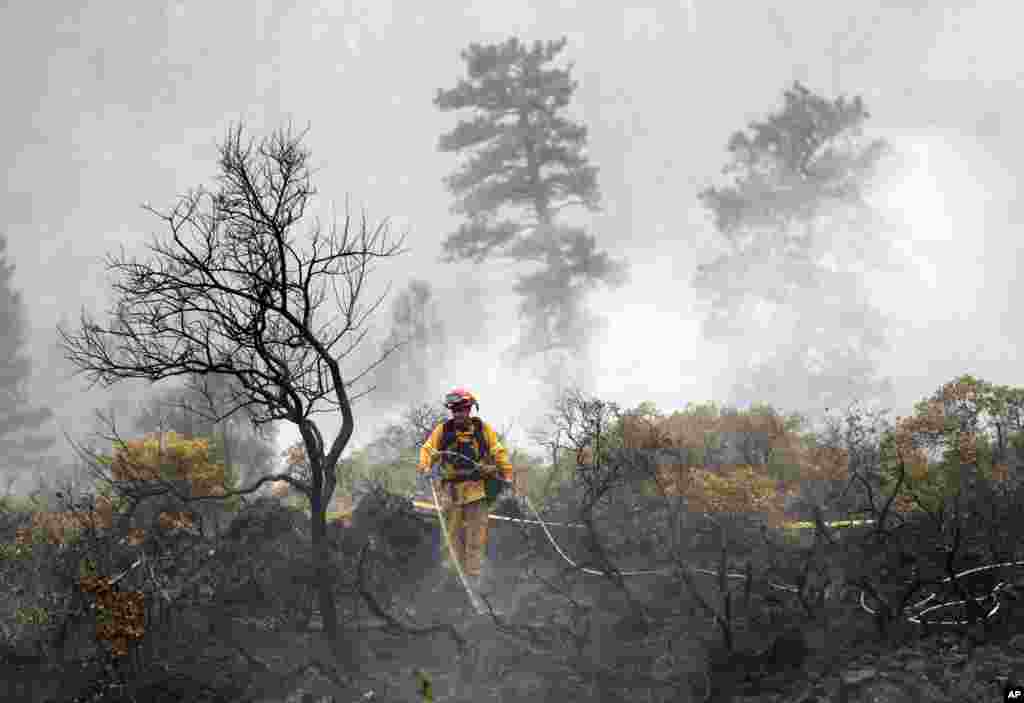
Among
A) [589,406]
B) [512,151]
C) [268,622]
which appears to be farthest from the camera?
[512,151]

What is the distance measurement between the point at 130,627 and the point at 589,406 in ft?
17.6

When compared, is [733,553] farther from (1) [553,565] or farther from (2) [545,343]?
(2) [545,343]

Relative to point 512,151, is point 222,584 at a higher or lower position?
lower

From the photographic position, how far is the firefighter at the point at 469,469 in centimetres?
805

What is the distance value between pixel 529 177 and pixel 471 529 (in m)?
17.0

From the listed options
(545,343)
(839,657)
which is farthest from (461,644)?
(545,343)

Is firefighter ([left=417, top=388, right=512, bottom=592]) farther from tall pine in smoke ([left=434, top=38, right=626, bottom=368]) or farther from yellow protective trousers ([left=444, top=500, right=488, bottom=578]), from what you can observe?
tall pine in smoke ([left=434, top=38, right=626, bottom=368])

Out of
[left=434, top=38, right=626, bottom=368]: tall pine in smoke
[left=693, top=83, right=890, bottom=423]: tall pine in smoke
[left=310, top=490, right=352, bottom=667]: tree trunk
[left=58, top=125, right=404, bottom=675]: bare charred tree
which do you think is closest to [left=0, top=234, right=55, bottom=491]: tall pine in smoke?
[left=434, top=38, right=626, bottom=368]: tall pine in smoke

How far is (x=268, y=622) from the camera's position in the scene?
7090 millimetres


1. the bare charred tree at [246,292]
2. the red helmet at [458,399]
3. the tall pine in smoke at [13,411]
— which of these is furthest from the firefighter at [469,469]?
the tall pine in smoke at [13,411]

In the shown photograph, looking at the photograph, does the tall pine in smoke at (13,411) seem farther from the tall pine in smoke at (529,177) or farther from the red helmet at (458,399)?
the red helmet at (458,399)

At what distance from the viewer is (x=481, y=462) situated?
317 inches

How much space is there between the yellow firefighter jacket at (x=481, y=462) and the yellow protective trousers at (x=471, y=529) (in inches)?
4.3

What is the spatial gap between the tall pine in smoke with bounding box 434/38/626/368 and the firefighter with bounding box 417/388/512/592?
614 inches
